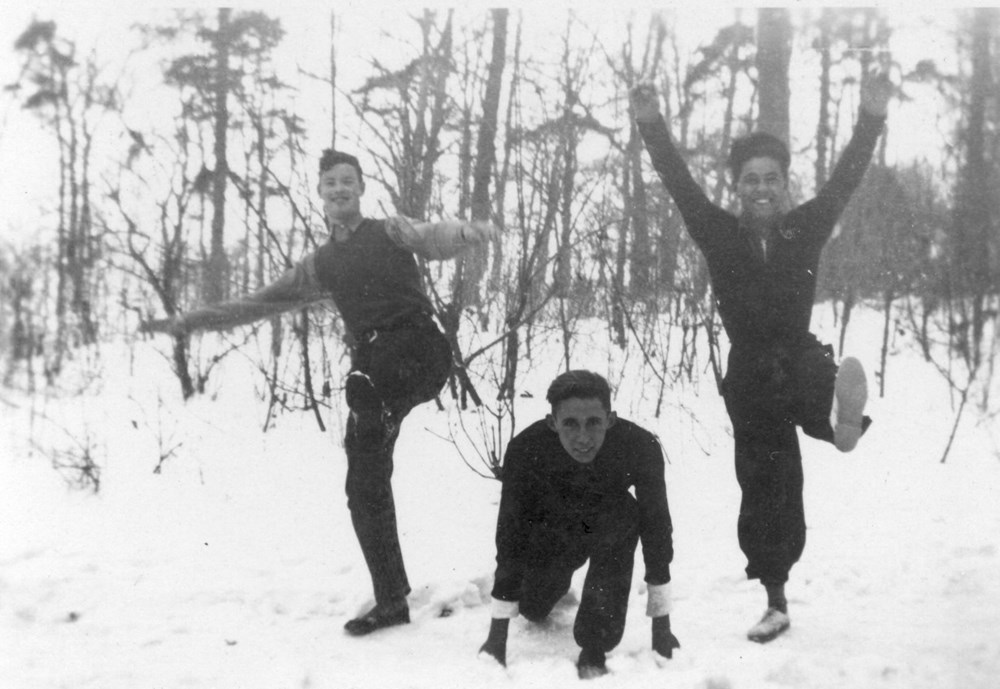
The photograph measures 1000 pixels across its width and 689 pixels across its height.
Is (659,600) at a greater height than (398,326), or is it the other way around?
(398,326)

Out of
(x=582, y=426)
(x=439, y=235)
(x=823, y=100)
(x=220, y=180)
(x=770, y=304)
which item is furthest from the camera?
(x=220, y=180)

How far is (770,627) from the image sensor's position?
93.7 inches

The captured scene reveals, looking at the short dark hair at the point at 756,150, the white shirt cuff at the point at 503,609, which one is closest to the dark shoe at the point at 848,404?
the short dark hair at the point at 756,150

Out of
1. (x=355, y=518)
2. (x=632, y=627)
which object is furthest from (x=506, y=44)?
(x=632, y=627)

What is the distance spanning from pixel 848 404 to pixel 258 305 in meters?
1.98

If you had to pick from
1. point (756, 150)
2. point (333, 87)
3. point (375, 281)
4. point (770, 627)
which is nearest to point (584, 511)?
point (770, 627)

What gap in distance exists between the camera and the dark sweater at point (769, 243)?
257cm

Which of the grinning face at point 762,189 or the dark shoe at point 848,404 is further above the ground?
the grinning face at point 762,189

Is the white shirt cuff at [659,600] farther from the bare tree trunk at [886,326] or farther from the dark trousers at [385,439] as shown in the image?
the bare tree trunk at [886,326]

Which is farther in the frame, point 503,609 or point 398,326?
point 398,326

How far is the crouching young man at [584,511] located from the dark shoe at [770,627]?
0.86ft

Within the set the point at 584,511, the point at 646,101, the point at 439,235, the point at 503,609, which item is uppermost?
the point at 646,101

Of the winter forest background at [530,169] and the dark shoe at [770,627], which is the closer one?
the dark shoe at [770,627]

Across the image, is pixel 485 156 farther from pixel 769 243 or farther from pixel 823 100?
pixel 823 100
